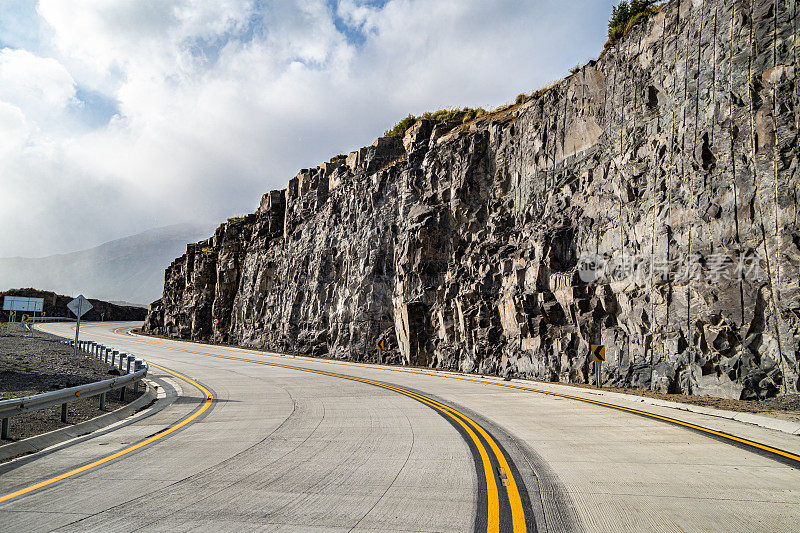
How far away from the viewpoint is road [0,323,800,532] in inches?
183

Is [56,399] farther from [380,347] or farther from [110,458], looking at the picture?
[380,347]

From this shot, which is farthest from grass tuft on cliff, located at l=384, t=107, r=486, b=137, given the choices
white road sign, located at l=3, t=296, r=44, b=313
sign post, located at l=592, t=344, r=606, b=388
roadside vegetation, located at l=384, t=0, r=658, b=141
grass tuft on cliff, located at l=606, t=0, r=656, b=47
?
white road sign, located at l=3, t=296, r=44, b=313

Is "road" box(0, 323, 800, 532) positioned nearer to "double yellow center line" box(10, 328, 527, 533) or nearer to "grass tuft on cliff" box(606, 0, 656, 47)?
"double yellow center line" box(10, 328, 527, 533)

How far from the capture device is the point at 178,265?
6888cm

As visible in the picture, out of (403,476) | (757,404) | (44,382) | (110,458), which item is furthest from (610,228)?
(44,382)

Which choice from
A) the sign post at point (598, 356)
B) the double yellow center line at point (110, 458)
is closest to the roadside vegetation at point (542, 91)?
the sign post at point (598, 356)

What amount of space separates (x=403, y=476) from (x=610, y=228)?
17811mm

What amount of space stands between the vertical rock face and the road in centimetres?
641

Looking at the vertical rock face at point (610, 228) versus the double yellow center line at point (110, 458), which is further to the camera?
the vertical rock face at point (610, 228)

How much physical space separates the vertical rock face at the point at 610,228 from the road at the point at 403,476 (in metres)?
6.41

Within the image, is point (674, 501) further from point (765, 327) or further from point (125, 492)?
point (765, 327)

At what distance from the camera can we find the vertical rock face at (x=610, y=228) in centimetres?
1492

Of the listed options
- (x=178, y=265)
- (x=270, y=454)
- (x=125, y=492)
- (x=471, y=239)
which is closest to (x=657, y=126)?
(x=471, y=239)

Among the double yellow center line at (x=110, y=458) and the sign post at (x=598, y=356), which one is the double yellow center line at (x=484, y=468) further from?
the sign post at (x=598, y=356)
